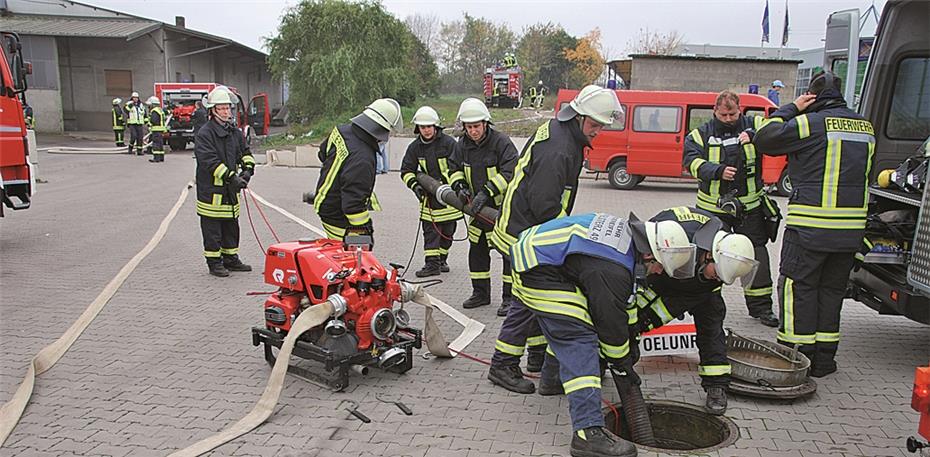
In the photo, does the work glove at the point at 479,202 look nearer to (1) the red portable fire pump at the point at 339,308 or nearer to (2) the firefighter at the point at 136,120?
(1) the red portable fire pump at the point at 339,308

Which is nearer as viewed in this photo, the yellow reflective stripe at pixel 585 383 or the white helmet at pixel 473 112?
the yellow reflective stripe at pixel 585 383

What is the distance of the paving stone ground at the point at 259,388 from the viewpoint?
3.82 meters

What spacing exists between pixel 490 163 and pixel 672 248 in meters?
3.17

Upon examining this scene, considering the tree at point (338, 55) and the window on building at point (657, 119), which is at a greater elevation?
the tree at point (338, 55)

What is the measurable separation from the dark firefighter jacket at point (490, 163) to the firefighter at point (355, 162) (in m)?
0.96

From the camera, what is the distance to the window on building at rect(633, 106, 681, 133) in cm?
1512

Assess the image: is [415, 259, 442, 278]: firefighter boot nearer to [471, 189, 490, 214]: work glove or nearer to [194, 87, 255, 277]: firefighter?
[471, 189, 490, 214]: work glove

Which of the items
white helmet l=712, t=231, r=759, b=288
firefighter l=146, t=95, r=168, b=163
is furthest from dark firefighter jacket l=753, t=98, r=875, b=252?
firefighter l=146, t=95, r=168, b=163

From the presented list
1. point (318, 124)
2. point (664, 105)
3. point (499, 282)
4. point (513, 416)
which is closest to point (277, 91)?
point (318, 124)

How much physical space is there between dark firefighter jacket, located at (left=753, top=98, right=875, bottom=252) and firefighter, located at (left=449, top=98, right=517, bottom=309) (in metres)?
2.33

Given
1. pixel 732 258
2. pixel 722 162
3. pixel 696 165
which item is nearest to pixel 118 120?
pixel 696 165

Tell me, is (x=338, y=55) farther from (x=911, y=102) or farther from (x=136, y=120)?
(x=911, y=102)

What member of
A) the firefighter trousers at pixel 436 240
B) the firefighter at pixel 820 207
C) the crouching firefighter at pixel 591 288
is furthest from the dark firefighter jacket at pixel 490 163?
the crouching firefighter at pixel 591 288

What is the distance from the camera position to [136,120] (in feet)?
71.5
